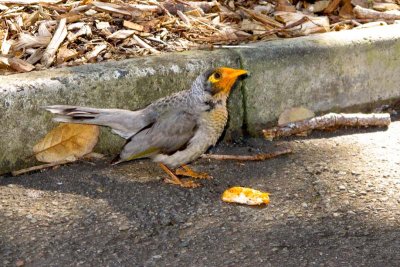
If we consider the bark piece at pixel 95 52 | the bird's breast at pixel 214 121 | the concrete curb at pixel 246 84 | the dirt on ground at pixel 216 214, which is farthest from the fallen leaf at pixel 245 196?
the bark piece at pixel 95 52

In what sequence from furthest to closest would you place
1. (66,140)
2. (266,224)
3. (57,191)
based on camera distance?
(66,140), (57,191), (266,224)

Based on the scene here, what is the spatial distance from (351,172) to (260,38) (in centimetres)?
146

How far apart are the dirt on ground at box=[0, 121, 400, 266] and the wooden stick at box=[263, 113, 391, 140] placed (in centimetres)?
18

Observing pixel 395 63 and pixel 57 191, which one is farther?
pixel 395 63

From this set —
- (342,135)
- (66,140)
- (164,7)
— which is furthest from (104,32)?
(342,135)

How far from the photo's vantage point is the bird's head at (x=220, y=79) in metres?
4.91

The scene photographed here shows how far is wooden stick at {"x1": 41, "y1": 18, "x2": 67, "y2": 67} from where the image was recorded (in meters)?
5.45

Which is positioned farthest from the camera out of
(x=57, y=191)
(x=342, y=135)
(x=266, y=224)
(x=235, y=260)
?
(x=342, y=135)

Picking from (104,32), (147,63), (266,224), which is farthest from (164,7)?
(266,224)

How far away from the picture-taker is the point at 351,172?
502 cm

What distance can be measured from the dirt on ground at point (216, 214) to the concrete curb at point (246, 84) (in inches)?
12.3

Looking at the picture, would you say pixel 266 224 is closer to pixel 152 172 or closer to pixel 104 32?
pixel 152 172

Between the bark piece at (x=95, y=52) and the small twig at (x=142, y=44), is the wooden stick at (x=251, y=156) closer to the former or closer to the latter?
the small twig at (x=142, y=44)

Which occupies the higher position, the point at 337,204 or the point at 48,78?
the point at 48,78
